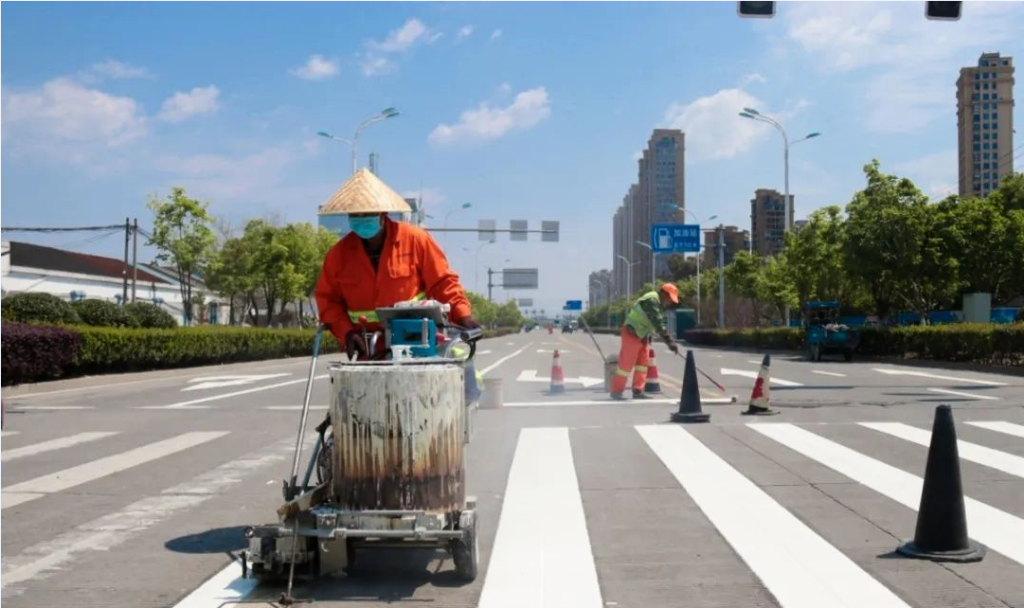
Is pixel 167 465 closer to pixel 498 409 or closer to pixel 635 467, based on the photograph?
pixel 635 467

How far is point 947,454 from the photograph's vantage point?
214 inches

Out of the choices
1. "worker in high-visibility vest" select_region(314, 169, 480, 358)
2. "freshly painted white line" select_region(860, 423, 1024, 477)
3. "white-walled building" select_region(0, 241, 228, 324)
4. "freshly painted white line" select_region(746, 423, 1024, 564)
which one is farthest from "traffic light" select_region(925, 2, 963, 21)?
"white-walled building" select_region(0, 241, 228, 324)

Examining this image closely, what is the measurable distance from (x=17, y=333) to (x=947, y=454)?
18746 millimetres

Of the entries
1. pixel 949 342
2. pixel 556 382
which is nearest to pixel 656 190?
pixel 949 342

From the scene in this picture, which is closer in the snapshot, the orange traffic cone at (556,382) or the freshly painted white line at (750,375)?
the orange traffic cone at (556,382)

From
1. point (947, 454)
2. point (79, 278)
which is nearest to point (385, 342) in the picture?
point (947, 454)

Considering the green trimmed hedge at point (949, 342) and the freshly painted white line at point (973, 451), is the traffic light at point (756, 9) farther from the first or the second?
the green trimmed hedge at point (949, 342)

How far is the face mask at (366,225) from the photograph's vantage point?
5.46 meters

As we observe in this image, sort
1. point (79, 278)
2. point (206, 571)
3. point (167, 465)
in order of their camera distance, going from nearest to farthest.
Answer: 1. point (206, 571)
2. point (167, 465)
3. point (79, 278)

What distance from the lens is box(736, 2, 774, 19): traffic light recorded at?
14352 mm

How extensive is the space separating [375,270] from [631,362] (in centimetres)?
982

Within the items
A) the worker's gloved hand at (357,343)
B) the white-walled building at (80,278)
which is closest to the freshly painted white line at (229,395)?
the worker's gloved hand at (357,343)

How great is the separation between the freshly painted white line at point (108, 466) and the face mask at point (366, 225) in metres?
3.93

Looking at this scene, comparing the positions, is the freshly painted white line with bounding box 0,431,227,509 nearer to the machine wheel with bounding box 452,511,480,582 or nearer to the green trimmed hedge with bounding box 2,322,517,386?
the machine wheel with bounding box 452,511,480,582
